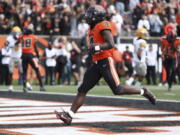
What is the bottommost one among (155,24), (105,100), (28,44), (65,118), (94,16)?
(155,24)

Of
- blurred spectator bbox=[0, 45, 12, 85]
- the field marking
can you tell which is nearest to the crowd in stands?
blurred spectator bbox=[0, 45, 12, 85]

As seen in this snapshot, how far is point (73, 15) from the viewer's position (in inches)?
1324

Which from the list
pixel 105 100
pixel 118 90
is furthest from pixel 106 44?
pixel 105 100

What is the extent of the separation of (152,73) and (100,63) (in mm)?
19059

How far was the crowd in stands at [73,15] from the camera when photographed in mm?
31547

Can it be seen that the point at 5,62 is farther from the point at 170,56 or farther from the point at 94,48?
the point at 94,48

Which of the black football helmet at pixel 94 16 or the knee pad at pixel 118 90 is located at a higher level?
the black football helmet at pixel 94 16

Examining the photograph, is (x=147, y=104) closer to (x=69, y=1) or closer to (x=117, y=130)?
(x=117, y=130)

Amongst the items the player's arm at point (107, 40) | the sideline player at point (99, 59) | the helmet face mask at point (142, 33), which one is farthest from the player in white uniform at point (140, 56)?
the player's arm at point (107, 40)

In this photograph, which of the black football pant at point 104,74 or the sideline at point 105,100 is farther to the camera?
the sideline at point 105,100

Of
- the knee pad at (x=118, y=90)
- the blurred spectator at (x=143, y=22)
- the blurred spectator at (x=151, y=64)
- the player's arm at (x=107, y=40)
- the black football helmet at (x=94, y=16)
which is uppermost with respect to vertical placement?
the black football helmet at (x=94, y=16)

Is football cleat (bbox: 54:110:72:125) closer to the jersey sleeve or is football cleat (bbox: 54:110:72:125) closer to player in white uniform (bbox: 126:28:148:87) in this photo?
the jersey sleeve

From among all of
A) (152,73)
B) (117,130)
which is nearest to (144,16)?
(152,73)

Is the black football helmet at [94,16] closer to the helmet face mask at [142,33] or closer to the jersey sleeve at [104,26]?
the jersey sleeve at [104,26]
